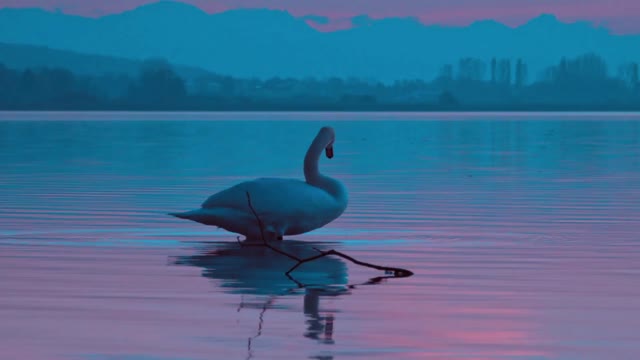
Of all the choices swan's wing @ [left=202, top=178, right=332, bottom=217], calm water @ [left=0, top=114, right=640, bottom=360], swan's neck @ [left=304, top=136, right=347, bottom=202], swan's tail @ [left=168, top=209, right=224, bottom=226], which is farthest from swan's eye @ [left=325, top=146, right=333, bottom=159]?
swan's tail @ [left=168, top=209, right=224, bottom=226]

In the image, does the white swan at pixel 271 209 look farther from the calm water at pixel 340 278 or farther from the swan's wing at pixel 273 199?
the calm water at pixel 340 278

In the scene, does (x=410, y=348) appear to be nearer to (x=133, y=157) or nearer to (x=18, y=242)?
(x=18, y=242)

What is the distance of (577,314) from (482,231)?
745 centimetres

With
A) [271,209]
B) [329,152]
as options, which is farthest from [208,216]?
[329,152]

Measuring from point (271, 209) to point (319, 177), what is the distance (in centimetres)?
158

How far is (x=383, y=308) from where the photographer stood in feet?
39.9

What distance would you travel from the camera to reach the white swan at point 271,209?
17.3 m

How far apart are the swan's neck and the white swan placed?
395mm

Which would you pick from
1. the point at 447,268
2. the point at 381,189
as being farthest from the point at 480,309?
the point at 381,189

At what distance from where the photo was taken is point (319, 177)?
61.5 ft

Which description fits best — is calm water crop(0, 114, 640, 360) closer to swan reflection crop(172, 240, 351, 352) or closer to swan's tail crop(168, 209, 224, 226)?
swan reflection crop(172, 240, 351, 352)

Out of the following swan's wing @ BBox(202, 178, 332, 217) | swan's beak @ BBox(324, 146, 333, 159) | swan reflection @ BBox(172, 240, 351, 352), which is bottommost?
swan reflection @ BBox(172, 240, 351, 352)

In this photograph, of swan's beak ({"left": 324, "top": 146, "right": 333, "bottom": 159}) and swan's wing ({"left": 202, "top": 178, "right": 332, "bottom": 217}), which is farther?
swan's beak ({"left": 324, "top": 146, "right": 333, "bottom": 159})

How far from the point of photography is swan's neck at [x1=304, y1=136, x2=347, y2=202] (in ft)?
60.1
